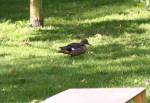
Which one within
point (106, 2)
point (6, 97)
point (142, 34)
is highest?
point (106, 2)

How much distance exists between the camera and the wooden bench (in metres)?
6.50

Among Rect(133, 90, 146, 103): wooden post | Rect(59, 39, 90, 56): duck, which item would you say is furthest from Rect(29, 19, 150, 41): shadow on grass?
Rect(133, 90, 146, 103): wooden post

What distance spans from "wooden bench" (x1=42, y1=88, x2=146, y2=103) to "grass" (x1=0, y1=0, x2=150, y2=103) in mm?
3203

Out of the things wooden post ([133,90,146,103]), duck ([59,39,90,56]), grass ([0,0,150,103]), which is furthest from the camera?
duck ([59,39,90,56])

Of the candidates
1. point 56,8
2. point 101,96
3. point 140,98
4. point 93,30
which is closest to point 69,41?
point 93,30

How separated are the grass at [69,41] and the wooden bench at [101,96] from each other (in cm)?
320

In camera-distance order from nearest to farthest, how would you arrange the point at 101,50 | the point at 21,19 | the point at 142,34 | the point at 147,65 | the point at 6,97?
1. the point at 6,97
2. the point at 147,65
3. the point at 101,50
4. the point at 142,34
5. the point at 21,19

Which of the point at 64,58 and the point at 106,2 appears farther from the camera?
the point at 106,2

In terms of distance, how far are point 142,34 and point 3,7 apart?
932cm

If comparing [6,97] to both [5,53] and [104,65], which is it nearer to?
[104,65]

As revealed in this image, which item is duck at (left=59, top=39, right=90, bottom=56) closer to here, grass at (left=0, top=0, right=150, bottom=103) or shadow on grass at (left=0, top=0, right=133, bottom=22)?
grass at (left=0, top=0, right=150, bottom=103)

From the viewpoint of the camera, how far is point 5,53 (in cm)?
1549

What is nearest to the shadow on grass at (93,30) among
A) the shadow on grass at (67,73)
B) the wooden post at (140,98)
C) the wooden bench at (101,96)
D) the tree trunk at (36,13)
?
the tree trunk at (36,13)

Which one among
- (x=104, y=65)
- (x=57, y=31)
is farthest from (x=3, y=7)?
(x=104, y=65)
